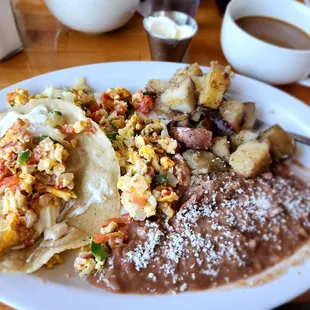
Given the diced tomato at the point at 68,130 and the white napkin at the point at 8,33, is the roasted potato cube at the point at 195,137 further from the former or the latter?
the white napkin at the point at 8,33

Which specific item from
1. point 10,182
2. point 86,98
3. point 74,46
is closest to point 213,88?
point 86,98

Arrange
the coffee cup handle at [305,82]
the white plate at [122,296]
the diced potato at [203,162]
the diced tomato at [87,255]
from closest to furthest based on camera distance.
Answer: the white plate at [122,296], the diced tomato at [87,255], the diced potato at [203,162], the coffee cup handle at [305,82]

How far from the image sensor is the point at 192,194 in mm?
1486

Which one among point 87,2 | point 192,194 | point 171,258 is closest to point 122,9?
point 87,2

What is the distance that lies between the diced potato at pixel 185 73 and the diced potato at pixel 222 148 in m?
0.35

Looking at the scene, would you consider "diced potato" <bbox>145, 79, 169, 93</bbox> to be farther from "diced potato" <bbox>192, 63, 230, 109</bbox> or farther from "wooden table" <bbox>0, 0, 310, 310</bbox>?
"wooden table" <bbox>0, 0, 310, 310</bbox>

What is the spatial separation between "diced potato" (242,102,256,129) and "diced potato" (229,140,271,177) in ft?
0.50

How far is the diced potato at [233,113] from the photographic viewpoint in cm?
166

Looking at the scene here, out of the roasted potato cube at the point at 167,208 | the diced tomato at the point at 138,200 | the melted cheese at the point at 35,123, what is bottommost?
the roasted potato cube at the point at 167,208

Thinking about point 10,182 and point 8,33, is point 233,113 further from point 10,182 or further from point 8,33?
point 8,33

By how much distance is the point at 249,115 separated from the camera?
1.73 metres

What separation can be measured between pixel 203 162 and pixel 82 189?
490mm

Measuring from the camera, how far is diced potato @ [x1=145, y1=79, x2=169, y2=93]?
183cm

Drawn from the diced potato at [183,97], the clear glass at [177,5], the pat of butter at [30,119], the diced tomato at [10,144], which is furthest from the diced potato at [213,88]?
the clear glass at [177,5]
